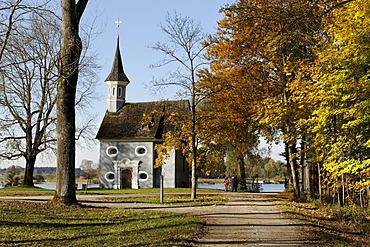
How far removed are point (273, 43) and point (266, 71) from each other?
14.3m

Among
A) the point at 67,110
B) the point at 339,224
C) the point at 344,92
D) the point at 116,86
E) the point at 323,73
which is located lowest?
→ the point at 339,224

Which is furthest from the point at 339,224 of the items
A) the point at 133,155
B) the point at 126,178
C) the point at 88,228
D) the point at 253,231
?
the point at 126,178

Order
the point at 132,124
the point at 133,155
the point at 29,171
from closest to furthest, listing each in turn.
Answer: the point at 29,171, the point at 133,155, the point at 132,124

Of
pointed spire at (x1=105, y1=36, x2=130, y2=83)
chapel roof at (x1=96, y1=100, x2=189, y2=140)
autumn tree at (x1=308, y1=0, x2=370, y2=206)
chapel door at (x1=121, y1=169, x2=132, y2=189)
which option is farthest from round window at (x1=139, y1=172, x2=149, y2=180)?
autumn tree at (x1=308, y1=0, x2=370, y2=206)

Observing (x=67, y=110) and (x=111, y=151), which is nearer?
(x=67, y=110)

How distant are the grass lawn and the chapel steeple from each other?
34.5 m

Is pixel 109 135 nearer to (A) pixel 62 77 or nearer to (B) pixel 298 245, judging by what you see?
(A) pixel 62 77

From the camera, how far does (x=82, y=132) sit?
40.7 m

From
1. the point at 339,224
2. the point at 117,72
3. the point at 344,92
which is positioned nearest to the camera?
the point at 344,92

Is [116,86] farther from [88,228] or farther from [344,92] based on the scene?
[88,228]

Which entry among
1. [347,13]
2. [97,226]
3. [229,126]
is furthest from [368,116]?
[229,126]

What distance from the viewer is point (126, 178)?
47.0 m

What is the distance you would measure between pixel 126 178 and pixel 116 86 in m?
10.6

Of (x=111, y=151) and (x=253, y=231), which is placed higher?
(x=111, y=151)
